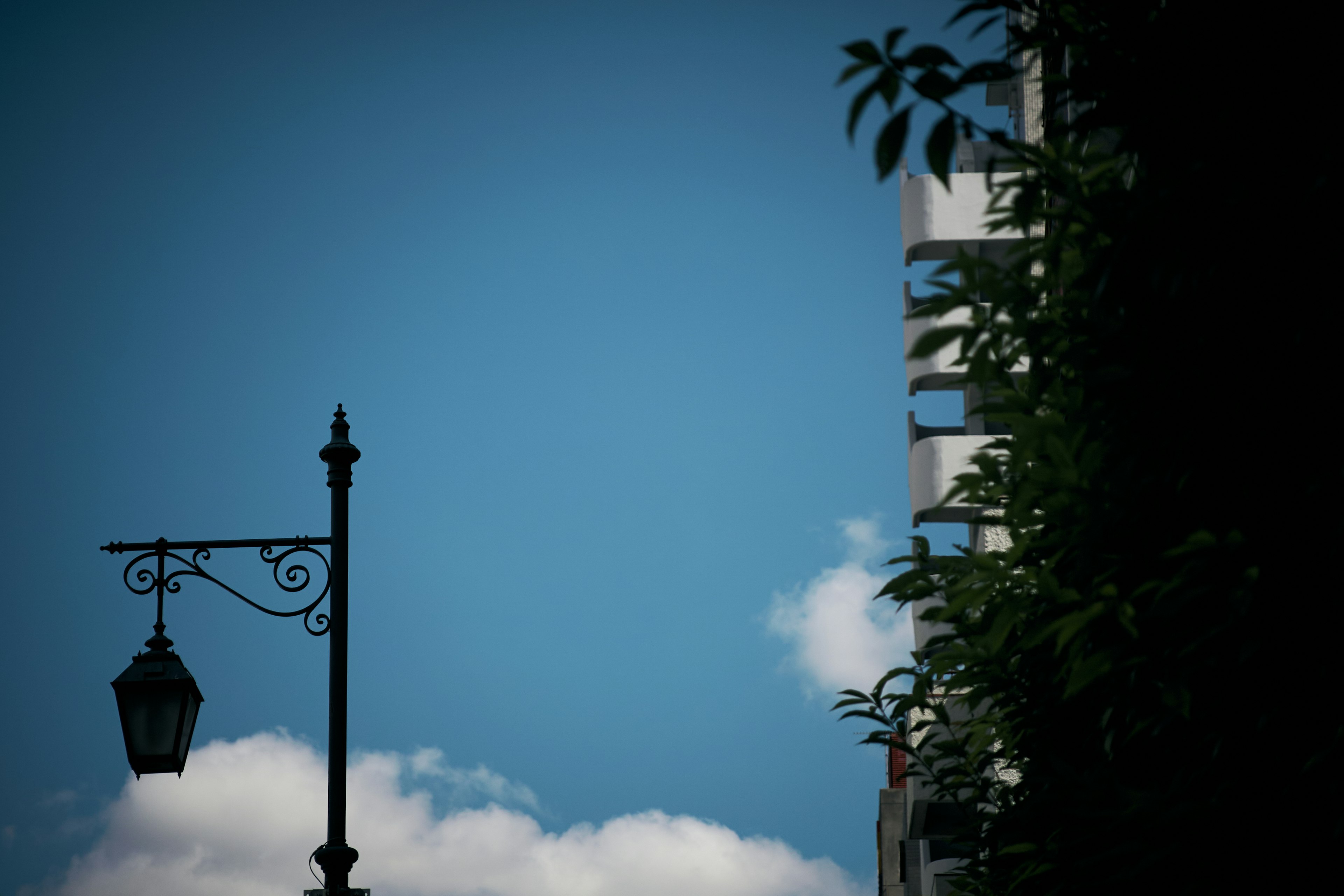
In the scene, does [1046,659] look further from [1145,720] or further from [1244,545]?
[1244,545]

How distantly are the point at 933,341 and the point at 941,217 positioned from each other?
18.4m

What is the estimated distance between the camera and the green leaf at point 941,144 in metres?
3.26

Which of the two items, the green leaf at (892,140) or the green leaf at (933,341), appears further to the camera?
the green leaf at (892,140)

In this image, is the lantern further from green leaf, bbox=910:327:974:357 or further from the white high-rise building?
the white high-rise building

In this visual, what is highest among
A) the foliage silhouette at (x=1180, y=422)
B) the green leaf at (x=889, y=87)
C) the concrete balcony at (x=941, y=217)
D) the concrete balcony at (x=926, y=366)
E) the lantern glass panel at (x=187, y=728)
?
the concrete balcony at (x=941, y=217)

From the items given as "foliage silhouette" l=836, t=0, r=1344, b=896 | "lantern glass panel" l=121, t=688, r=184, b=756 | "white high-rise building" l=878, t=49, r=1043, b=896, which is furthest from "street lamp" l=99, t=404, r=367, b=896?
"white high-rise building" l=878, t=49, r=1043, b=896

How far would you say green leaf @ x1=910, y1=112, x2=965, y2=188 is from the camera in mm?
3262

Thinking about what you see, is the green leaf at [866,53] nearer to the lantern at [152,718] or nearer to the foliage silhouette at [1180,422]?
the foliage silhouette at [1180,422]

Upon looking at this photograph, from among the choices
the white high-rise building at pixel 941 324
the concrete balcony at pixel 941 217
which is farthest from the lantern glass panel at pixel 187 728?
the concrete balcony at pixel 941 217

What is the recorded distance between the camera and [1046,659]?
16.2 ft

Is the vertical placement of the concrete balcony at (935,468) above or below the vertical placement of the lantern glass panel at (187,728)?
above

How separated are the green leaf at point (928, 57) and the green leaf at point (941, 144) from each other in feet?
0.50

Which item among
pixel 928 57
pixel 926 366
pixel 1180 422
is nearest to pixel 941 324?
pixel 926 366

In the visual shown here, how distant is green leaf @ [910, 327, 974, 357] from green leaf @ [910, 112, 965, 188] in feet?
0.16
